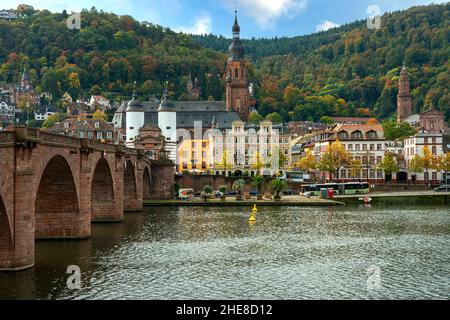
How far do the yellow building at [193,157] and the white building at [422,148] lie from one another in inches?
1585

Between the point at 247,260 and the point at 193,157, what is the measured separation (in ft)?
346

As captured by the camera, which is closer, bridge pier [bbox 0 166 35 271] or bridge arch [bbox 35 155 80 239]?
bridge pier [bbox 0 166 35 271]

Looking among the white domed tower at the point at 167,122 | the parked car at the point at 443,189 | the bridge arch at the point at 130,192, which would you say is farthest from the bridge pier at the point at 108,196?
the white domed tower at the point at 167,122

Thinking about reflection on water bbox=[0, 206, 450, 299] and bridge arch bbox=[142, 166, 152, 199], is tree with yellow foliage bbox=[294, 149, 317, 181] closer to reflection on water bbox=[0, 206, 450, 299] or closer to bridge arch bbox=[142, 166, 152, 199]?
bridge arch bbox=[142, 166, 152, 199]

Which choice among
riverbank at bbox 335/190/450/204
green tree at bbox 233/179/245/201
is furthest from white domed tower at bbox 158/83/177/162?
riverbank at bbox 335/190/450/204

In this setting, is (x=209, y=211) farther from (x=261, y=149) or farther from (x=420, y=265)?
(x=261, y=149)

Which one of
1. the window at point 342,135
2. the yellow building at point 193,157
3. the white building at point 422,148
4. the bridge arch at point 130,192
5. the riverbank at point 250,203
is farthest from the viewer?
the yellow building at point 193,157

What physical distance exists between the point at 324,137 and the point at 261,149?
43.0 ft

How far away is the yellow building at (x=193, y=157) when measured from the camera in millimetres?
150250

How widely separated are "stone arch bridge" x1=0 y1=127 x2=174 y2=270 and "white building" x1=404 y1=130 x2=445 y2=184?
58080 mm

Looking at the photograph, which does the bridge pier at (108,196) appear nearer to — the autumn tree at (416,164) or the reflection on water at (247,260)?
the reflection on water at (247,260)

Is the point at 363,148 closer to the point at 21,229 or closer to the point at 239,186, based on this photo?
the point at 239,186

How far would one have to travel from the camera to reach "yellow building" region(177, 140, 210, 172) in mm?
150250

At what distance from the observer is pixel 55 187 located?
5416 cm
